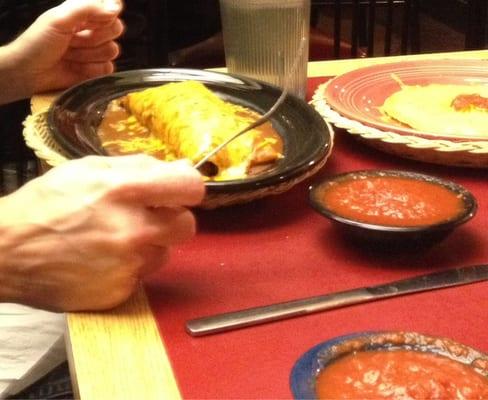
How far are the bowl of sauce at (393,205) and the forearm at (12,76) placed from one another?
73cm

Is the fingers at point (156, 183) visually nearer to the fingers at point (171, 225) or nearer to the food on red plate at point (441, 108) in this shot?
the fingers at point (171, 225)

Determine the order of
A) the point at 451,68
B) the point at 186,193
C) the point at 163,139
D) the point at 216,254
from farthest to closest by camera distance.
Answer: the point at 451,68 → the point at 163,139 → the point at 216,254 → the point at 186,193

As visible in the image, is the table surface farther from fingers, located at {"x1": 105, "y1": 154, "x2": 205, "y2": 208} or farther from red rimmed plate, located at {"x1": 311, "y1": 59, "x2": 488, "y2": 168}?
red rimmed plate, located at {"x1": 311, "y1": 59, "x2": 488, "y2": 168}

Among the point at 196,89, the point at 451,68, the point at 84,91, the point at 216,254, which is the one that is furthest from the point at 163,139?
the point at 451,68

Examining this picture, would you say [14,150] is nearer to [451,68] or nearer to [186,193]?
[451,68]

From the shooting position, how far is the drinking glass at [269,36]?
1.31m

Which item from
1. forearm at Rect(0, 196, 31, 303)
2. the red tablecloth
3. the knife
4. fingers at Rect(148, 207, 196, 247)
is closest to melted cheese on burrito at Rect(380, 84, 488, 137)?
the red tablecloth

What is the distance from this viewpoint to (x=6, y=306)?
126cm

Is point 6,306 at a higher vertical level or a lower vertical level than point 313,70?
lower

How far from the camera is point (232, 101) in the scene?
1.29 m

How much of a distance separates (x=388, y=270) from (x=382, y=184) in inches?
4.9

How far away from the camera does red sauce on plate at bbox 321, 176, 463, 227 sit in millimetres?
864

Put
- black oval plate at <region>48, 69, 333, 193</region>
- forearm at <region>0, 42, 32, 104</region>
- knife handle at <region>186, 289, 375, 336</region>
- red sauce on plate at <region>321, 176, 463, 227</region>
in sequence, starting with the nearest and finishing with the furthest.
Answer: knife handle at <region>186, 289, 375, 336</region>, red sauce on plate at <region>321, 176, 463, 227</region>, black oval plate at <region>48, 69, 333, 193</region>, forearm at <region>0, 42, 32, 104</region>

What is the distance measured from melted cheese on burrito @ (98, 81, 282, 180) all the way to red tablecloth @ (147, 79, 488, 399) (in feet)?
0.23
